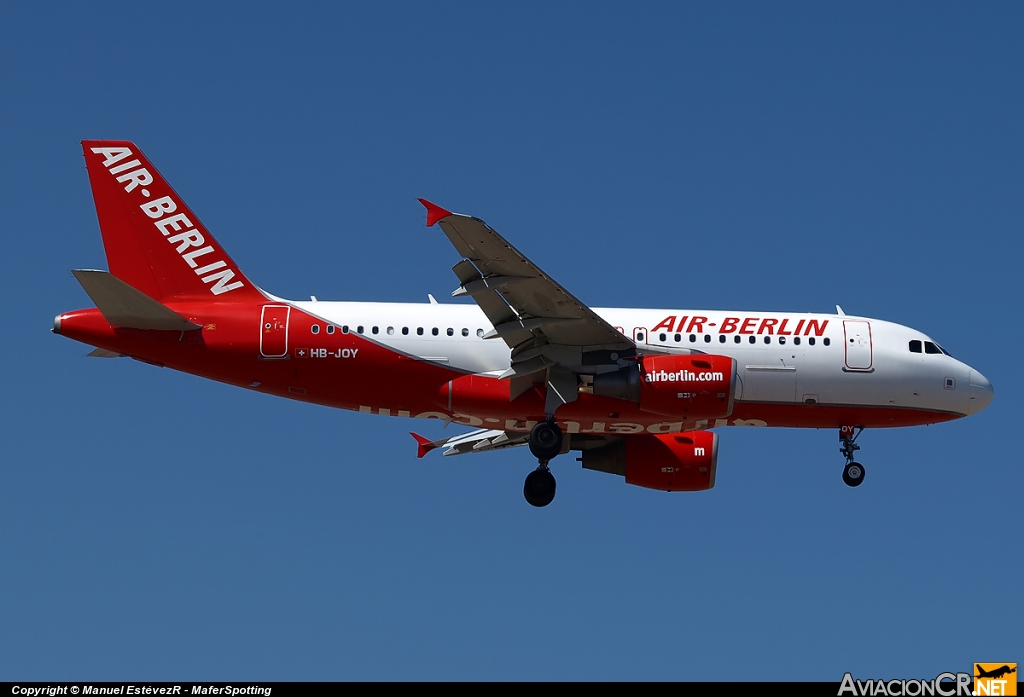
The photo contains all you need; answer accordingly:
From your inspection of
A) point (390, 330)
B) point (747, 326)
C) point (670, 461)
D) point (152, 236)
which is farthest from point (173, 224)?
point (747, 326)

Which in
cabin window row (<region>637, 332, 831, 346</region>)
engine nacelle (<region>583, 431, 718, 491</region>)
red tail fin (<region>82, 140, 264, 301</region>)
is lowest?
engine nacelle (<region>583, 431, 718, 491</region>)

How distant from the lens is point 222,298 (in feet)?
123

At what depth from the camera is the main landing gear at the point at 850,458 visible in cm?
3822

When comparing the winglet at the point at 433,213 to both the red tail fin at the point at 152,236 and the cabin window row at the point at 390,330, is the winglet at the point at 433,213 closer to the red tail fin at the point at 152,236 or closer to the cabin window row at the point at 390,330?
the cabin window row at the point at 390,330

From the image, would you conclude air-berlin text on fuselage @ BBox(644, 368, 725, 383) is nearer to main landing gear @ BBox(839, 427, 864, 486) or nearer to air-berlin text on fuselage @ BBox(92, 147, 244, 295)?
main landing gear @ BBox(839, 427, 864, 486)

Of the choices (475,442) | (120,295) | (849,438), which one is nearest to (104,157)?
(120,295)

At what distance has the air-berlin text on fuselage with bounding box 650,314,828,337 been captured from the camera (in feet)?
123

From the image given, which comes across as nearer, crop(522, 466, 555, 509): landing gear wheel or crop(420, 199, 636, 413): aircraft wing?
crop(420, 199, 636, 413): aircraft wing

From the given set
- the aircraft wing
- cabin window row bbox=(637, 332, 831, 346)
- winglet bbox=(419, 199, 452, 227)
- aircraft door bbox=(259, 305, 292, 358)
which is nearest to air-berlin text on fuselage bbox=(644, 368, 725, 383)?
the aircraft wing

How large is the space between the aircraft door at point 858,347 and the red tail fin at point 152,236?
1435 centimetres

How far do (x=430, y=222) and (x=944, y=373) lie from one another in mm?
14431

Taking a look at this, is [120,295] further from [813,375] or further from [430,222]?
[813,375]

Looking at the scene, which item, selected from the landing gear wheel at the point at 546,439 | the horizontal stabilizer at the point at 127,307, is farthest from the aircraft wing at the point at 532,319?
the horizontal stabilizer at the point at 127,307

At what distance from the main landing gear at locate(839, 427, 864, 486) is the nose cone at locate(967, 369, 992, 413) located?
2.84 metres
